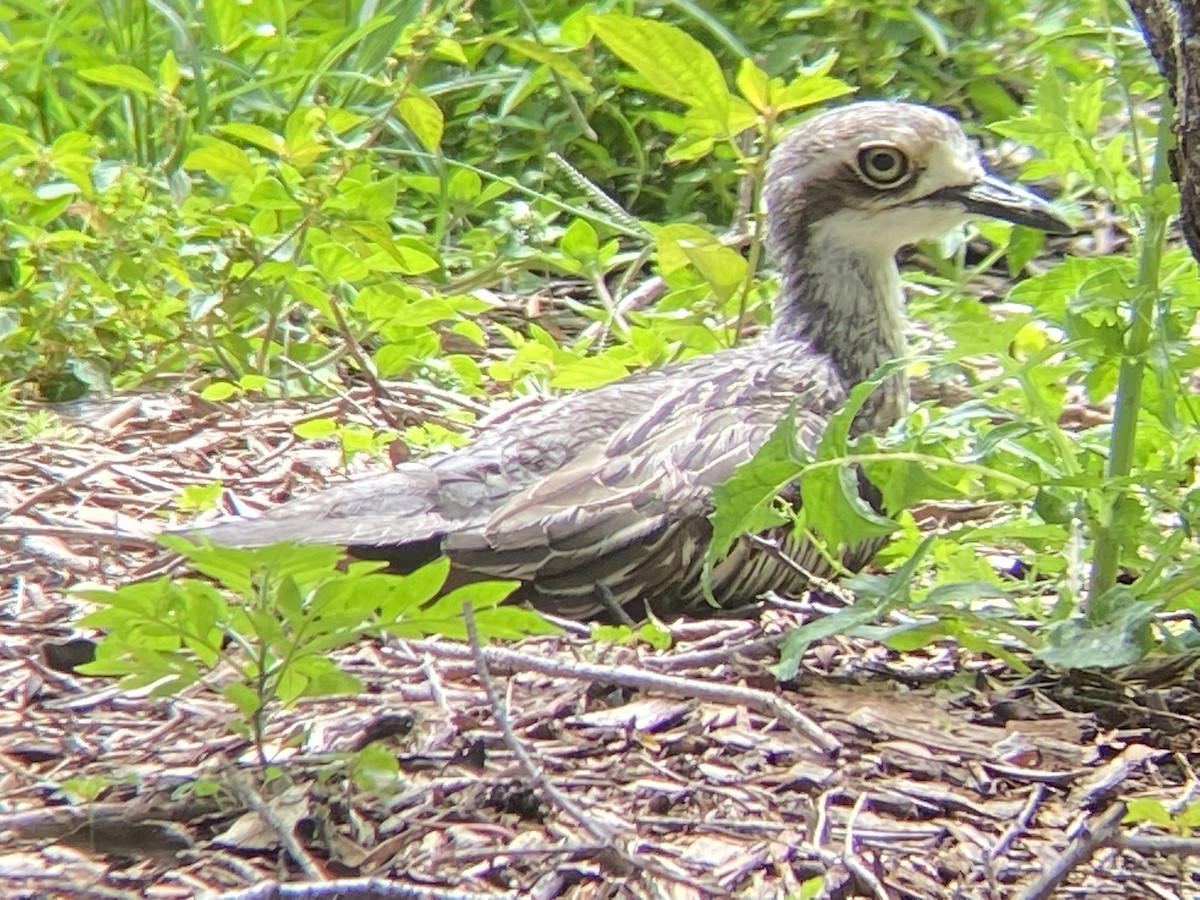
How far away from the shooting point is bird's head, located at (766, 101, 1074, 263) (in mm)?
3799

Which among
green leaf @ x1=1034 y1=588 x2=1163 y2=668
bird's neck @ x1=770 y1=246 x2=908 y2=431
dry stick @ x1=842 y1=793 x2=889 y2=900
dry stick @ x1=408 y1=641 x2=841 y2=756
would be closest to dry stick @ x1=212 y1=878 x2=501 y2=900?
dry stick @ x1=842 y1=793 x2=889 y2=900

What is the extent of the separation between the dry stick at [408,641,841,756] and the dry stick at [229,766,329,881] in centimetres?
39

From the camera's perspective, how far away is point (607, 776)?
2430 mm

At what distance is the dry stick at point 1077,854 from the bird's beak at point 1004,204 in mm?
1870

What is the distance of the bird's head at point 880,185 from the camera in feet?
12.5

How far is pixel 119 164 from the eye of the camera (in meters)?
4.71

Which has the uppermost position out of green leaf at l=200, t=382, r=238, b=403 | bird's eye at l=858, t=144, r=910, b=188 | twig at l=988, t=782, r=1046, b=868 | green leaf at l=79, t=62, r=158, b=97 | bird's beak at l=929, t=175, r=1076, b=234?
green leaf at l=79, t=62, r=158, b=97

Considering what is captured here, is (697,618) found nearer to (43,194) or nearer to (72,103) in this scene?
(43,194)

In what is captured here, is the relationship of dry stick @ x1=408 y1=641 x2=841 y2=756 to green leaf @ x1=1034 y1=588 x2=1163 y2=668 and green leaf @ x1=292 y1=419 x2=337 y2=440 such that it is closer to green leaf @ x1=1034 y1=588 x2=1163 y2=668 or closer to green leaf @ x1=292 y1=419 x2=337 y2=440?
green leaf @ x1=1034 y1=588 x2=1163 y2=668

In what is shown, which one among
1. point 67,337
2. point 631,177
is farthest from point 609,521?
point 631,177

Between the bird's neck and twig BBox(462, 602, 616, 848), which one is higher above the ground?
the bird's neck

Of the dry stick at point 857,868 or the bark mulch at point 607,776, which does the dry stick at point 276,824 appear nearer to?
the bark mulch at point 607,776

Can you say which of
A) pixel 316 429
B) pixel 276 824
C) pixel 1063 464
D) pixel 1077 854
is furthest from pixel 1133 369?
pixel 316 429

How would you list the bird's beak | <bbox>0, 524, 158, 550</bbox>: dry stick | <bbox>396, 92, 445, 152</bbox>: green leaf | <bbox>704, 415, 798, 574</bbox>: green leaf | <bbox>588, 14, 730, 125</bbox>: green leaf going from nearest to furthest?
1. <bbox>704, 415, 798, 574</bbox>: green leaf
2. <bbox>0, 524, 158, 550</bbox>: dry stick
3. <bbox>588, 14, 730, 125</bbox>: green leaf
4. the bird's beak
5. <bbox>396, 92, 445, 152</bbox>: green leaf
